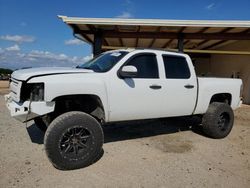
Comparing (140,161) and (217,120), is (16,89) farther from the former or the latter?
(217,120)

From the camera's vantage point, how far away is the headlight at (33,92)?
4.57 metres

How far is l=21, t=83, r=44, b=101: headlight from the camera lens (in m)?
4.57

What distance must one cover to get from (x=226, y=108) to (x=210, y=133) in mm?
763

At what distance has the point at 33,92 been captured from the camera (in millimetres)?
4711

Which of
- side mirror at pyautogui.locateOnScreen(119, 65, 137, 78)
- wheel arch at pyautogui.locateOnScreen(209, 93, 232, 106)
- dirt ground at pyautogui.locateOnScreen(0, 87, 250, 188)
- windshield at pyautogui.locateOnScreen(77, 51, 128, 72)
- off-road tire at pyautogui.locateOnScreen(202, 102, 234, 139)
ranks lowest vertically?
dirt ground at pyautogui.locateOnScreen(0, 87, 250, 188)

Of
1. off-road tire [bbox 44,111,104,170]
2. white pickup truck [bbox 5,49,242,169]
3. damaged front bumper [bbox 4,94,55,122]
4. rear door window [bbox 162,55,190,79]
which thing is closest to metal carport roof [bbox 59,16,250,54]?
white pickup truck [bbox 5,49,242,169]

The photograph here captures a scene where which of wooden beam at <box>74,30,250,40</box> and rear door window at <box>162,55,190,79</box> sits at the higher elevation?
wooden beam at <box>74,30,250,40</box>

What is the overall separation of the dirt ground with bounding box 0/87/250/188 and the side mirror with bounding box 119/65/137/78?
59.2 inches

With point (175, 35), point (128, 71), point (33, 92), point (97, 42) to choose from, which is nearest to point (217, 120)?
point (128, 71)

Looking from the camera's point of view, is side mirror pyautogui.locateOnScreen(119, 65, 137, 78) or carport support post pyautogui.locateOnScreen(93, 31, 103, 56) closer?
side mirror pyautogui.locateOnScreen(119, 65, 137, 78)

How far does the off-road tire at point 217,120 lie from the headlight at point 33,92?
4.09 m

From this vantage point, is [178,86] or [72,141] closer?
[72,141]

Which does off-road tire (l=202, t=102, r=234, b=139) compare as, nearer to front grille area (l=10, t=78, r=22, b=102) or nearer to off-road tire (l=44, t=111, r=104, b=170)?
off-road tire (l=44, t=111, r=104, b=170)

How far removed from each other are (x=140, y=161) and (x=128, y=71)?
1621 mm
